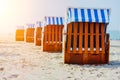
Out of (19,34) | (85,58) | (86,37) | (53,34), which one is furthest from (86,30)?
(19,34)

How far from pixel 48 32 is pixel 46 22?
0.73 m

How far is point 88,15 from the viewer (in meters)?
11.5

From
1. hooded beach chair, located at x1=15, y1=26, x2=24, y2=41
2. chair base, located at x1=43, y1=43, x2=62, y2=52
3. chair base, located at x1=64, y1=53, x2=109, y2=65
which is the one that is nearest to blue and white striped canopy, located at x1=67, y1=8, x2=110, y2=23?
chair base, located at x1=64, y1=53, x2=109, y2=65

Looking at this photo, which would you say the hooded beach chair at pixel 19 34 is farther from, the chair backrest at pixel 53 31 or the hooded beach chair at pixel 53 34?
the chair backrest at pixel 53 31

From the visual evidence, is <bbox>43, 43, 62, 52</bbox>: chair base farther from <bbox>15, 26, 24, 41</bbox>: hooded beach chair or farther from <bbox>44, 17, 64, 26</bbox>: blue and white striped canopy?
Answer: <bbox>15, 26, 24, 41</bbox>: hooded beach chair

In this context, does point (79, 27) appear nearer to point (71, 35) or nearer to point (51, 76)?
point (71, 35)

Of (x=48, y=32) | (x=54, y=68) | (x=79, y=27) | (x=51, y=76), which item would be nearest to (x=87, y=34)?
(x=79, y=27)

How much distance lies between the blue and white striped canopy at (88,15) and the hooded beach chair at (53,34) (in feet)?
19.2

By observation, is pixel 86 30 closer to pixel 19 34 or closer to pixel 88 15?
pixel 88 15

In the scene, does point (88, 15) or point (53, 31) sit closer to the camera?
point (88, 15)

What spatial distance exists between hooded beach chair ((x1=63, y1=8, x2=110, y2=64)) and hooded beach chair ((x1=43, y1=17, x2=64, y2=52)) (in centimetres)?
587

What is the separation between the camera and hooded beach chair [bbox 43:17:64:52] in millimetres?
17516

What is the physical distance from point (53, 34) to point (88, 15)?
6.15 m

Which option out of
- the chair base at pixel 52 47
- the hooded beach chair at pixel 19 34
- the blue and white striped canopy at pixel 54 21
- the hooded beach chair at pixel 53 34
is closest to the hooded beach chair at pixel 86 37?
the hooded beach chair at pixel 53 34
